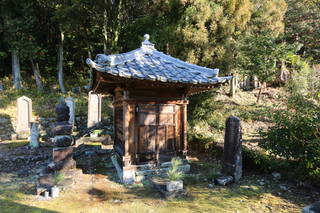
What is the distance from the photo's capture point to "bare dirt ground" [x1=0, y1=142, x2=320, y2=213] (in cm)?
442

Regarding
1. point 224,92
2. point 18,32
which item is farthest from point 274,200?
point 18,32

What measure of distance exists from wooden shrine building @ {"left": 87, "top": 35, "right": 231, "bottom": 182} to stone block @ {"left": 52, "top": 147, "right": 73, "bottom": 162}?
1.56m

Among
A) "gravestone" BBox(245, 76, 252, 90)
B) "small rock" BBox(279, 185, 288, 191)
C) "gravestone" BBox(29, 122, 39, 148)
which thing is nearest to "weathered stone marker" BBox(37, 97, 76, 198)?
"gravestone" BBox(29, 122, 39, 148)

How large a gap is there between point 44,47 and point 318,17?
2357 cm

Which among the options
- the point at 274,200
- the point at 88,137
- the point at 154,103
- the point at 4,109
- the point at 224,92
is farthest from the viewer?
the point at 224,92

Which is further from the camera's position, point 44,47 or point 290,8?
point 44,47

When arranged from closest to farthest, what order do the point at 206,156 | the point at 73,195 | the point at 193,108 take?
the point at 73,195 < the point at 206,156 < the point at 193,108

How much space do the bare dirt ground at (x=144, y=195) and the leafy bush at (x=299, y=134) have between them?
87 cm

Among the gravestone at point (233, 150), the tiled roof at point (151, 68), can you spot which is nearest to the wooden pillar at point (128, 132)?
the tiled roof at point (151, 68)

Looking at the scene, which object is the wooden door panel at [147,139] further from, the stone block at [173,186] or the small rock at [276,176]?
the small rock at [276,176]

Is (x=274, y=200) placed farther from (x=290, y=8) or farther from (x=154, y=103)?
(x=290, y=8)

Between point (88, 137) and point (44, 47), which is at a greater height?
point (44, 47)

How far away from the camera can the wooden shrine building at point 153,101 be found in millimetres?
5336

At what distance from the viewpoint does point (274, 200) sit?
473cm
